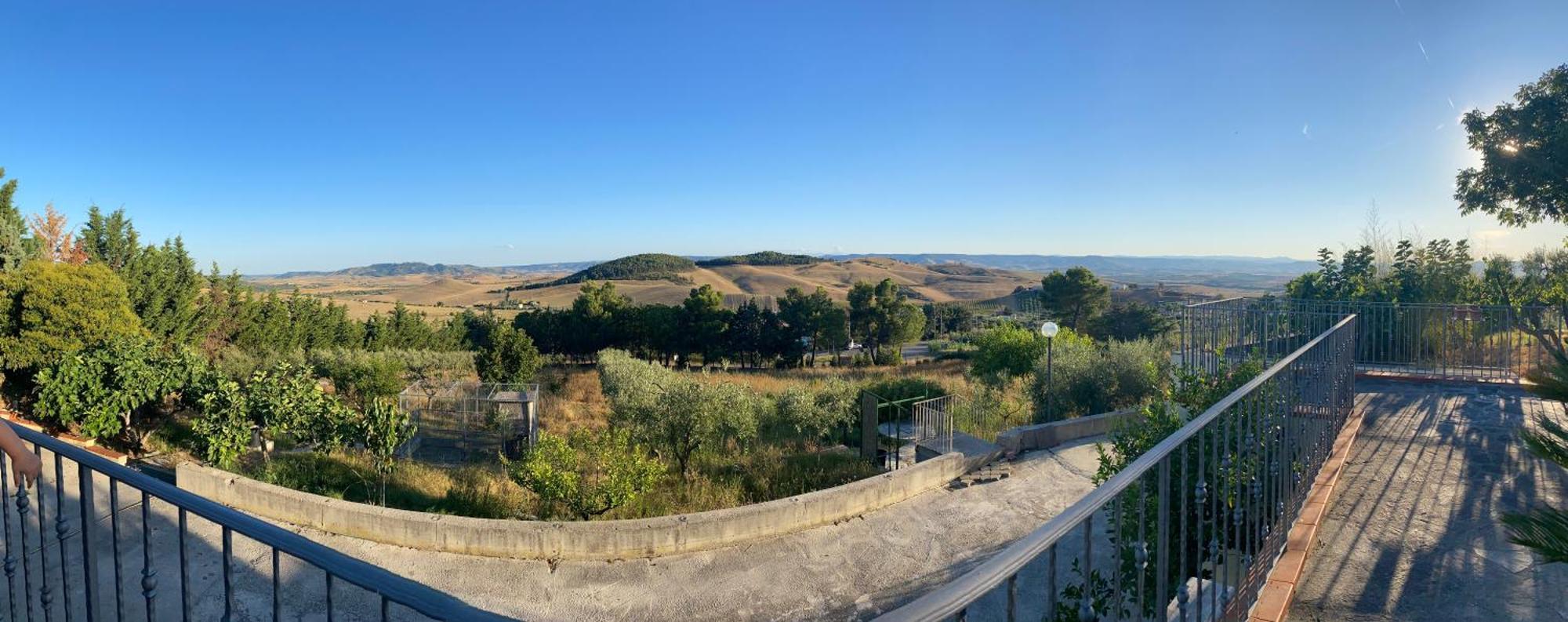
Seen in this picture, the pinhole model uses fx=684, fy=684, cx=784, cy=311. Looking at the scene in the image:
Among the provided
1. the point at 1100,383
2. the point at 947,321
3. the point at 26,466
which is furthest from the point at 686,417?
the point at 947,321

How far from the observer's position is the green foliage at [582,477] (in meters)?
7.73

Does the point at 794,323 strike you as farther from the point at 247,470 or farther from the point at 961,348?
the point at 247,470

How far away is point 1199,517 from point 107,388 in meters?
14.6

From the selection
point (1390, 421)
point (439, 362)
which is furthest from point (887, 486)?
point (439, 362)

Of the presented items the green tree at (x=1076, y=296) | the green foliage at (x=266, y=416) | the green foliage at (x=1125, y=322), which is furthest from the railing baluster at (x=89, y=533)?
the green tree at (x=1076, y=296)

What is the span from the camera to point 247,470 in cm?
1009

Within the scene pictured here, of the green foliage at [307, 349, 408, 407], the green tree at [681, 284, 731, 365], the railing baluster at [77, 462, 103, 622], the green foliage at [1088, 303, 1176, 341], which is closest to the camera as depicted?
the railing baluster at [77, 462, 103, 622]

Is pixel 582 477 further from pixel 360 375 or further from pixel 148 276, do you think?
pixel 148 276

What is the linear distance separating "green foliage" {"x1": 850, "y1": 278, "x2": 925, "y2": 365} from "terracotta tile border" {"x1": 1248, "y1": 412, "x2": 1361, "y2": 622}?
3570 centimetres

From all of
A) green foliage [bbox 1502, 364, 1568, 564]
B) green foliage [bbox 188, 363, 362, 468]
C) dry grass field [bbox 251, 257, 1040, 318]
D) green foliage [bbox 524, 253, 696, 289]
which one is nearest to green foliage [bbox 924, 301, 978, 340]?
dry grass field [bbox 251, 257, 1040, 318]

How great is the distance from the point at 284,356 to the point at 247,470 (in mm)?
15338

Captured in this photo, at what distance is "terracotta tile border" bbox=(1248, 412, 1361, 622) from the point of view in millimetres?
2684

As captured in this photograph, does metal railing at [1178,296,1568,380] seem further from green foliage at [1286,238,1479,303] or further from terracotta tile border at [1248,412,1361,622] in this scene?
terracotta tile border at [1248,412,1361,622]

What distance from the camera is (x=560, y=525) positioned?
6.80 metres
